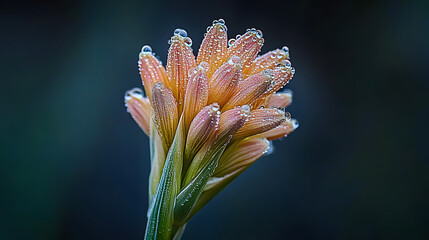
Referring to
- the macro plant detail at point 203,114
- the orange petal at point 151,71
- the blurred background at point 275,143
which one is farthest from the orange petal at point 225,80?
the blurred background at point 275,143

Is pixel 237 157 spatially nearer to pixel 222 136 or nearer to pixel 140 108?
pixel 222 136

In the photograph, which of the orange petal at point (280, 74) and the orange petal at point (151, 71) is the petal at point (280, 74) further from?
the orange petal at point (151, 71)

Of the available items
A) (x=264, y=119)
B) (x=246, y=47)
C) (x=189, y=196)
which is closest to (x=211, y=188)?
(x=189, y=196)

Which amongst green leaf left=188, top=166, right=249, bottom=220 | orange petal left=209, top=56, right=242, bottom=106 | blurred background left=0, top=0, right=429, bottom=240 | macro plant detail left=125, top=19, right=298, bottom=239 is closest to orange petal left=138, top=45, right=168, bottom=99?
macro plant detail left=125, top=19, right=298, bottom=239

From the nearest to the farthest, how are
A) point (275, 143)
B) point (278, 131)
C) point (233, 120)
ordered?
point (233, 120)
point (278, 131)
point (275, 143)
